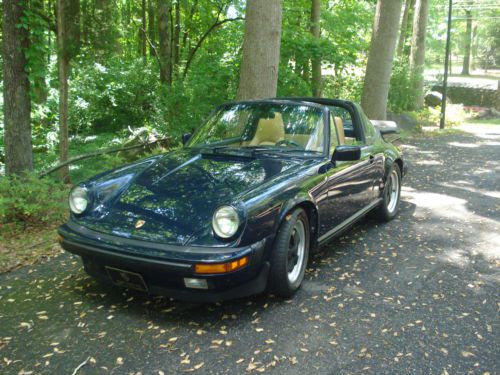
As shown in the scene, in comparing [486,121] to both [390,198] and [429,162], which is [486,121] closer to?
[429,162]

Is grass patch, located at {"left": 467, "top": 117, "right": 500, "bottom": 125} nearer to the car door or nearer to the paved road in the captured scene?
the paved road

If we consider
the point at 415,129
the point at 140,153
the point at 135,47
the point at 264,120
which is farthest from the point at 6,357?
the point at 135,47

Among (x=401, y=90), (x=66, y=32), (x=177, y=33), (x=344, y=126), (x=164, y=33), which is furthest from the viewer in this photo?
(x=401, y=90)

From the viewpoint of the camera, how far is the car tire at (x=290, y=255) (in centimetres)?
362

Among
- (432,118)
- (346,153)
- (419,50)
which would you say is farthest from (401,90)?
(346,153)

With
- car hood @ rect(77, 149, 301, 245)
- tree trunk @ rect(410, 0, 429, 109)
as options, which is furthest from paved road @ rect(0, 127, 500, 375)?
tree trunk @ rect(410, 0, 429, 109)

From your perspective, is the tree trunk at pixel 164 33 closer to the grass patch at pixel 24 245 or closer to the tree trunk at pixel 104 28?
the tree trunk at pixel 104 28

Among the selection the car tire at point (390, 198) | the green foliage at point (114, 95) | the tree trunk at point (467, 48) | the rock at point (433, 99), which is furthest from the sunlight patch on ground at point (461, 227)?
the tree trunk at point (467, 48)

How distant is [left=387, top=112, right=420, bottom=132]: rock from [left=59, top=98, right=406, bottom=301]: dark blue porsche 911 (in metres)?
12.0

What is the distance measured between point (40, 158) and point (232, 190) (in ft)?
A: 28.8

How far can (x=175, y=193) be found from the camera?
12.3ft

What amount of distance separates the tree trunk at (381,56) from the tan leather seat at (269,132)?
877 centimetres

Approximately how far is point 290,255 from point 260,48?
4.98m

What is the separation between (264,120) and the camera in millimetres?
4930
